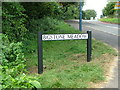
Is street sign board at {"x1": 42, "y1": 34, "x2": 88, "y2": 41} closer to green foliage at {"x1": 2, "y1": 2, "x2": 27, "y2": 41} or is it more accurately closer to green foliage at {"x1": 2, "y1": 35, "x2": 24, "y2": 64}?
green foliage at {"x1": 2, "y1": 35, "x2": 24, "y2": 64}

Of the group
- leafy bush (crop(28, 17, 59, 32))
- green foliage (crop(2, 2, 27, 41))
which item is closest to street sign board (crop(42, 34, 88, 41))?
green foliage (crop(2, 2, 27, 41))

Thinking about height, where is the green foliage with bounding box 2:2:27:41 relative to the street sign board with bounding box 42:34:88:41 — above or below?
above

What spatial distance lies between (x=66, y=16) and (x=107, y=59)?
1406 centimetres

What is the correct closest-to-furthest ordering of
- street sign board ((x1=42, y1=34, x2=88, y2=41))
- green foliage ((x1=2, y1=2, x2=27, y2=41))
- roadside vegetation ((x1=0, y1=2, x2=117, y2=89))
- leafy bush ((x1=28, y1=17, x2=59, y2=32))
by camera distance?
1. roadside vegetation ((x1=0, y1=2, x2=117, y2=89))
2. street sign board ((x1=42, y1=34, x2=88, y2=41))
3. green foliage ((x1=2, y1=2, x2=27, y2=41))
4. leafy bush ((x1=28, y1=17, x2=59, y2=32))

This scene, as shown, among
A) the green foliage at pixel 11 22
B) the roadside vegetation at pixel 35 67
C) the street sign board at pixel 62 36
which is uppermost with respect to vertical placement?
the green foliage at pixel 11 22

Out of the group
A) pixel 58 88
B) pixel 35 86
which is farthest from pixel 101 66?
pixel 35 86

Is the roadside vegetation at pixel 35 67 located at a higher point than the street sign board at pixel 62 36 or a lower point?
lower

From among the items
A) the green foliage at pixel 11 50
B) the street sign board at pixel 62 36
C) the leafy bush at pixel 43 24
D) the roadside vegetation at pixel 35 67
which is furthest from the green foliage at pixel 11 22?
the leafy bush at pixel 43 24

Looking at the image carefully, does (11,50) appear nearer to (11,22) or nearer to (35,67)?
(35,67)

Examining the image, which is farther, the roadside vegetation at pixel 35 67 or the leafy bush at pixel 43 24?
the leafy bush at pixel 43 24

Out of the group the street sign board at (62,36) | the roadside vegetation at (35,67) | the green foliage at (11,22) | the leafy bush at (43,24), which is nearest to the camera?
the roadside vegetation at (35,67)

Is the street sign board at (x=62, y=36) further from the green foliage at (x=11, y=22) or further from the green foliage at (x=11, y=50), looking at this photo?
the green foliage at (x=11, y=22)

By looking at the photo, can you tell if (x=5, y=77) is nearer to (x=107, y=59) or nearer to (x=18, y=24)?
(x=107, y=59)

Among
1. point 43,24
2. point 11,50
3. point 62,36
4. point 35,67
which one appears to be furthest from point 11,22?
point 43,24
